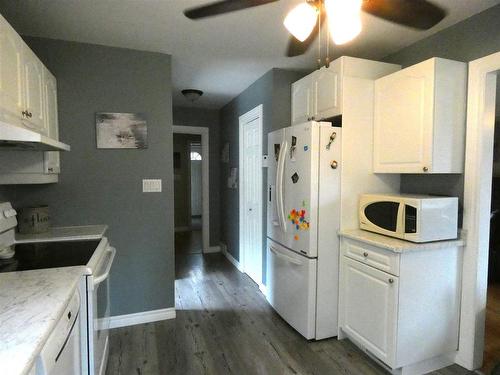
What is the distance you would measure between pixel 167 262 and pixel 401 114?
7.38 feet

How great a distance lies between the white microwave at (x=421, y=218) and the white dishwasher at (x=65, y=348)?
1885mm

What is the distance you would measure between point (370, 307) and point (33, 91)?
257cm

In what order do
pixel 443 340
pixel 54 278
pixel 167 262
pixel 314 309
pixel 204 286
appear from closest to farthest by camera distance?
pixel 54 278 → pixel 443 340 → pixel 314 309 → pixel 167 262 → pixel 204 286

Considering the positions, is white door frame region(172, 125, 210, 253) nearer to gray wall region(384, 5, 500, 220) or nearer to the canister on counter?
the canister on counter

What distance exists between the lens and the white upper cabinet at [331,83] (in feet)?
7.41

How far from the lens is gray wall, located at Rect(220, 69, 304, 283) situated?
2957 mm

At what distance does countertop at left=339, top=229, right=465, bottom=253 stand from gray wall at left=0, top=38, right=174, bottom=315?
64.3 inches

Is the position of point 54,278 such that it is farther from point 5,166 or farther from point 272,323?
point 272,323

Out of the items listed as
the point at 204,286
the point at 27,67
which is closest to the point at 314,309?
the point at 204,286

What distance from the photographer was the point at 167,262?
2.70 meters

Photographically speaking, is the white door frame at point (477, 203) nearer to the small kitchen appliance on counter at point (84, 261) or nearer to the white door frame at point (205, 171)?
the small kitchen appliance on counter at point (84, 261)

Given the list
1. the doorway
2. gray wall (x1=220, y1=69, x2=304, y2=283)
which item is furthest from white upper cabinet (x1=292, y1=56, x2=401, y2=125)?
the doorway

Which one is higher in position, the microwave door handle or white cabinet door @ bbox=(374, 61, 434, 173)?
white cabinet door @ bbox=(374, 61, 434, 173)

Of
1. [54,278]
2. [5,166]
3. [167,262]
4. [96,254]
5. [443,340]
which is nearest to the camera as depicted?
[54,278]
